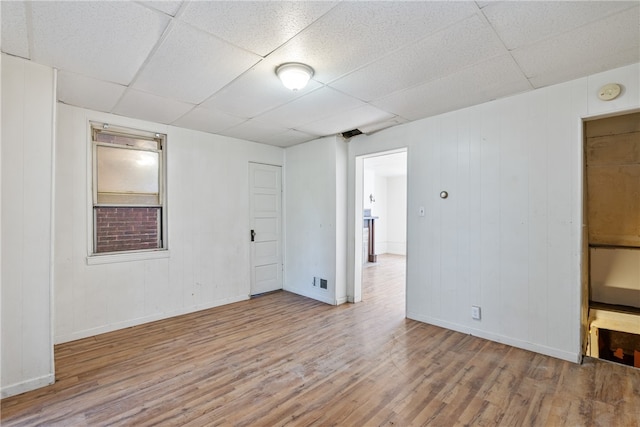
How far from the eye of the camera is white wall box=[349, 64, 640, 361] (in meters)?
2.62

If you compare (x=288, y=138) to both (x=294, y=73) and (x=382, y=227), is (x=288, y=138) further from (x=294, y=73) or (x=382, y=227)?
(x=382, y=227)

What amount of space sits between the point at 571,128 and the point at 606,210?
2.02 m

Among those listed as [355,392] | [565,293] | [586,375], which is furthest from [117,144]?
[586,375]

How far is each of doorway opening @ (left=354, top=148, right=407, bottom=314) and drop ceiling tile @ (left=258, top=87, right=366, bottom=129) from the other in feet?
3.75

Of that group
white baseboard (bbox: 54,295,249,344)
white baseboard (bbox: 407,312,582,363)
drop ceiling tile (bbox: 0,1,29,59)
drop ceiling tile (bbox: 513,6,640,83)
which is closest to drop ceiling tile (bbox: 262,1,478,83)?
drop ceiling tile (bbox: 513,6,640,83)

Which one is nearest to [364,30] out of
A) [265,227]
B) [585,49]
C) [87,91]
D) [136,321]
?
[585,49]

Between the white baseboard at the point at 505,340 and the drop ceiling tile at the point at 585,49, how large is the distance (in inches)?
94.6

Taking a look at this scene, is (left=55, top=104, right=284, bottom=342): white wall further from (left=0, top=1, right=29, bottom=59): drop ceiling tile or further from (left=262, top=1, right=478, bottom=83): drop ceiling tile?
(left=262, top=1, right=478, bottom=83): drop ceiling tile

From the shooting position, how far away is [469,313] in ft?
10.7

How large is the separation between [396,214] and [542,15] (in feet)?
26.4

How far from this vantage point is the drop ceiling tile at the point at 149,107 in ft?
9.78

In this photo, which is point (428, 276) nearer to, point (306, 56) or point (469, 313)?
point (469, 313)

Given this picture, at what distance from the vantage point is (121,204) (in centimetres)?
359

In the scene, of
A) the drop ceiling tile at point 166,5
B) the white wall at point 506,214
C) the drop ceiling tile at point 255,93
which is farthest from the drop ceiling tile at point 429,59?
the drop ceiling tile at point 166,5
